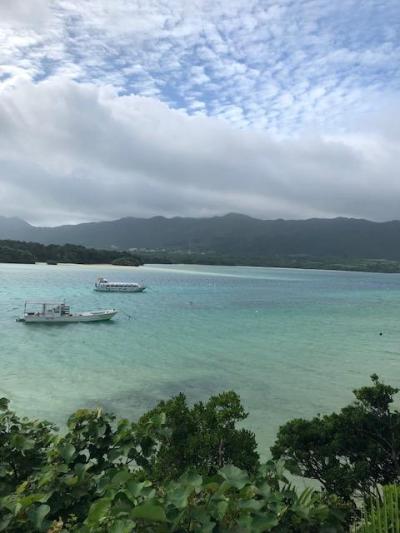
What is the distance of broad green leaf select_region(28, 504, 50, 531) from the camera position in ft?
11.8

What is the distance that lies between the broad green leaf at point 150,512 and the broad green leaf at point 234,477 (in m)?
0.94

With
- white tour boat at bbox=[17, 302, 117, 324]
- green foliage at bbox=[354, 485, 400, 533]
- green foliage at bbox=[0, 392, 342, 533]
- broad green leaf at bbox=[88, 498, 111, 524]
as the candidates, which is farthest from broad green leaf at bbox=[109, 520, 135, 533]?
white tour boat at bbox=[17, 302, 117, 324]

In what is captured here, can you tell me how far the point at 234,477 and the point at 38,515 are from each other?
1.82m

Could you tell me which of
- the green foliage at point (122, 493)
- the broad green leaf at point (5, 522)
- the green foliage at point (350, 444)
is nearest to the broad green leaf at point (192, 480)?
the green foliage at point (122, 493)

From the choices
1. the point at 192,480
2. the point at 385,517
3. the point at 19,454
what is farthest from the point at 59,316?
the point at 385,517

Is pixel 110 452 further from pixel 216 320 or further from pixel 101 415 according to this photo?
pixel 216 320

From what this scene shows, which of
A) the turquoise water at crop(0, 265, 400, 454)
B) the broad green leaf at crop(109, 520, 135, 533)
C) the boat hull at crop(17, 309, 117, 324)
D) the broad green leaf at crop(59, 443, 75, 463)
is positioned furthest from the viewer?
the boat hull at crop(17, 309, 117, 324)

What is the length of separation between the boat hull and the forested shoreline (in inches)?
1775

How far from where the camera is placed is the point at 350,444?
34.6 ft

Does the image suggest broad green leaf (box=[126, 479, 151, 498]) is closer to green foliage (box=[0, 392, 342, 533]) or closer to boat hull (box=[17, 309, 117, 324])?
green foliage (box=[0, 392, 342, 533])

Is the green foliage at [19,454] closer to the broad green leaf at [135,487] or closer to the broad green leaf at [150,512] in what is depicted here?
the broad green leaf at [135,487]

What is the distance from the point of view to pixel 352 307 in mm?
78625

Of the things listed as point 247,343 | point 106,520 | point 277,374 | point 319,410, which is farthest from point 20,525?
point 247,343

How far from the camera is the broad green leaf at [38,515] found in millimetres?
3602
